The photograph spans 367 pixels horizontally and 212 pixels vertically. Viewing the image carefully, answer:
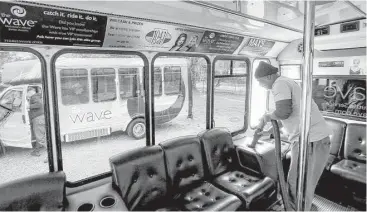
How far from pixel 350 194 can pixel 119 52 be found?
3933mm

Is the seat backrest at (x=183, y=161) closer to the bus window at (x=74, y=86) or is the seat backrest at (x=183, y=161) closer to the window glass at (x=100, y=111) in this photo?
the window glass at (x=100, y=111)

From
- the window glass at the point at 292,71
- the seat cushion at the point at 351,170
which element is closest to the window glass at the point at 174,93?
the window glass at the point at 292,71

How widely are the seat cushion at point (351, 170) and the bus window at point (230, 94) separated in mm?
1920

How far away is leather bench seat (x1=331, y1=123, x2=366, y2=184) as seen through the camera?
3.39 m

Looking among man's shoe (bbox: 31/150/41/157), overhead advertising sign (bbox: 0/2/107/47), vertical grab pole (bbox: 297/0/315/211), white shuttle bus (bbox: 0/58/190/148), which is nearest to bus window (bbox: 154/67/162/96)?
white shuttle bus (bbox: 0/58/190/148)

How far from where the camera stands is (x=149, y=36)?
9.45 ft

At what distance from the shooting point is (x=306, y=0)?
85cm

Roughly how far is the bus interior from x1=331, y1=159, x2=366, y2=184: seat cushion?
1 centimetres

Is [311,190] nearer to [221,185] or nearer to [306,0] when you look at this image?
[221,185]

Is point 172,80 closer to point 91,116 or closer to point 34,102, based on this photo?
point 91,116

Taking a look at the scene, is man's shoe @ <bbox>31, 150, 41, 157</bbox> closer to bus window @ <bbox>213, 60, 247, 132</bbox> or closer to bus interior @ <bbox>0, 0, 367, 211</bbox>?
bus interior @ <bbox>0, 0, 367, 211</bbox>

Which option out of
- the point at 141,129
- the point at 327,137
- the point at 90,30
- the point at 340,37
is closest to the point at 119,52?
the point at 90,30

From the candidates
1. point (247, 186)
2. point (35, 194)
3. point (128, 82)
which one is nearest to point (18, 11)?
point (35, 194)

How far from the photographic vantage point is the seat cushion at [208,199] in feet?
8.58
